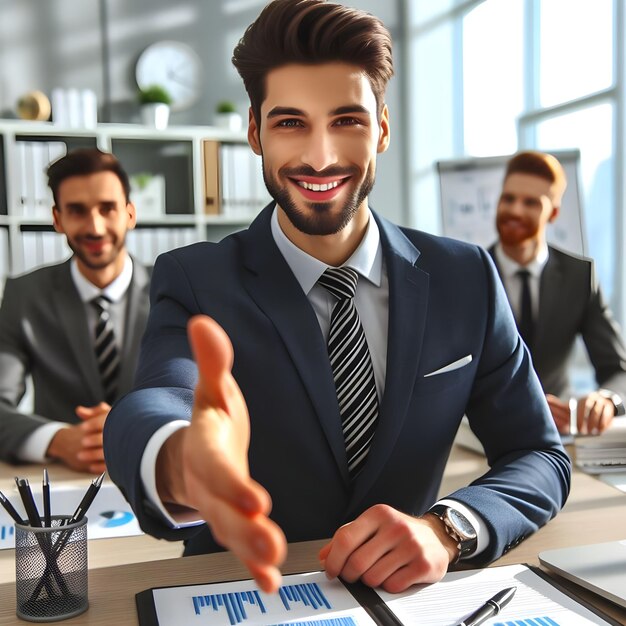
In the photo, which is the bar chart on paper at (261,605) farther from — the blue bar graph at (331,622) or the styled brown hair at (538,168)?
the styled brown hair at (538,168)

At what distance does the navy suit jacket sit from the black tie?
54.8 inches

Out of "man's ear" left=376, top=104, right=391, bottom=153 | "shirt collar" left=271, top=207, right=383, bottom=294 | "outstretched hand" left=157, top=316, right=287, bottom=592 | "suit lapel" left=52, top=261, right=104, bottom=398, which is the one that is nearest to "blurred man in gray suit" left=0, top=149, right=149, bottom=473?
"suit lapel" left=52, top=261, right=104, bottom=398

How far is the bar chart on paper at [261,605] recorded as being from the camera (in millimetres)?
891

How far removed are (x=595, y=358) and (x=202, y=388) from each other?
231 cm

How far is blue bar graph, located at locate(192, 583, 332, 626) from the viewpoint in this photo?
2.93 feet

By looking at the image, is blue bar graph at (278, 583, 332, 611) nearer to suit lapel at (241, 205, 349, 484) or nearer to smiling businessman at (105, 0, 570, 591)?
smiling businessman at (105, 0, 570, 591)

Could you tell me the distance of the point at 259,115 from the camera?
1.28 metres

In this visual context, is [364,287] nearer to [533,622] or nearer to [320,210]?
[320,210]

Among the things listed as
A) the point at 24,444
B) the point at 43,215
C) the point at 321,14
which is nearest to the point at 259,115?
the point at 321,14

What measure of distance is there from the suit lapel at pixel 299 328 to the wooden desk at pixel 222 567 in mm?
183

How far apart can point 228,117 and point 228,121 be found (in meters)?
0.02

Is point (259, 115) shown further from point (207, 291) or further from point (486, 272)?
point (486, 272)

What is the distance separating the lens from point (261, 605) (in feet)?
3.06

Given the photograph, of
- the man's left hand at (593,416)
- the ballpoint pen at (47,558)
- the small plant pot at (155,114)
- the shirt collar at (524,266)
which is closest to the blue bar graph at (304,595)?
the ballpoint pen at (47,558)
